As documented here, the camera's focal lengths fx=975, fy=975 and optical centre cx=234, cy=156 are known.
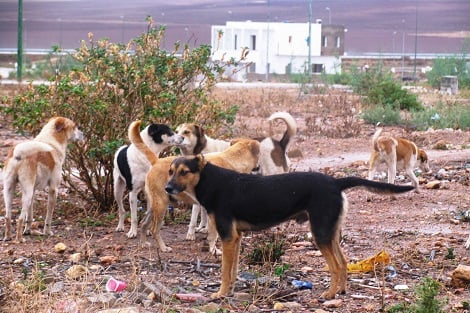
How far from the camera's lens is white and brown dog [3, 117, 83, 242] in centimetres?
1024

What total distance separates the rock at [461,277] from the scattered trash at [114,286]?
9.17 feet

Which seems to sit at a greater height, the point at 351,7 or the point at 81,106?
the point at 351,7

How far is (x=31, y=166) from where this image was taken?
1027 centimetres

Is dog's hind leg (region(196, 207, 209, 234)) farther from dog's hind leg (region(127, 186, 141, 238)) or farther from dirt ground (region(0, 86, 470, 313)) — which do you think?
dog's hind leg (region(127, 186, 141, 238))

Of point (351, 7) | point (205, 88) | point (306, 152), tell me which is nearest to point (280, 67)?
point (306, 152)

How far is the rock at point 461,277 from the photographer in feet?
27.1

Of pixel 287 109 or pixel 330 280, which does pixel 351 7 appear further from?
pixel 330 280

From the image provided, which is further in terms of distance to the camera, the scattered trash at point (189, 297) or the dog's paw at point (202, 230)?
the dog's paw at point (202, 230)

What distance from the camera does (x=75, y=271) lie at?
8477mm

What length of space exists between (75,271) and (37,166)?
2.22 meters

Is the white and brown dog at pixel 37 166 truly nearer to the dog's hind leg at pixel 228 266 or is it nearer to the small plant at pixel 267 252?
the small plant at pixel 267 252

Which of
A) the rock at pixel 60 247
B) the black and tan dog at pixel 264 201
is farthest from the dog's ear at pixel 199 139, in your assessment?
the black and tan dog at pixel 264 201

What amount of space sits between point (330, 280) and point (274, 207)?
0.90 meters

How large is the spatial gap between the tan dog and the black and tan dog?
1.32 m
